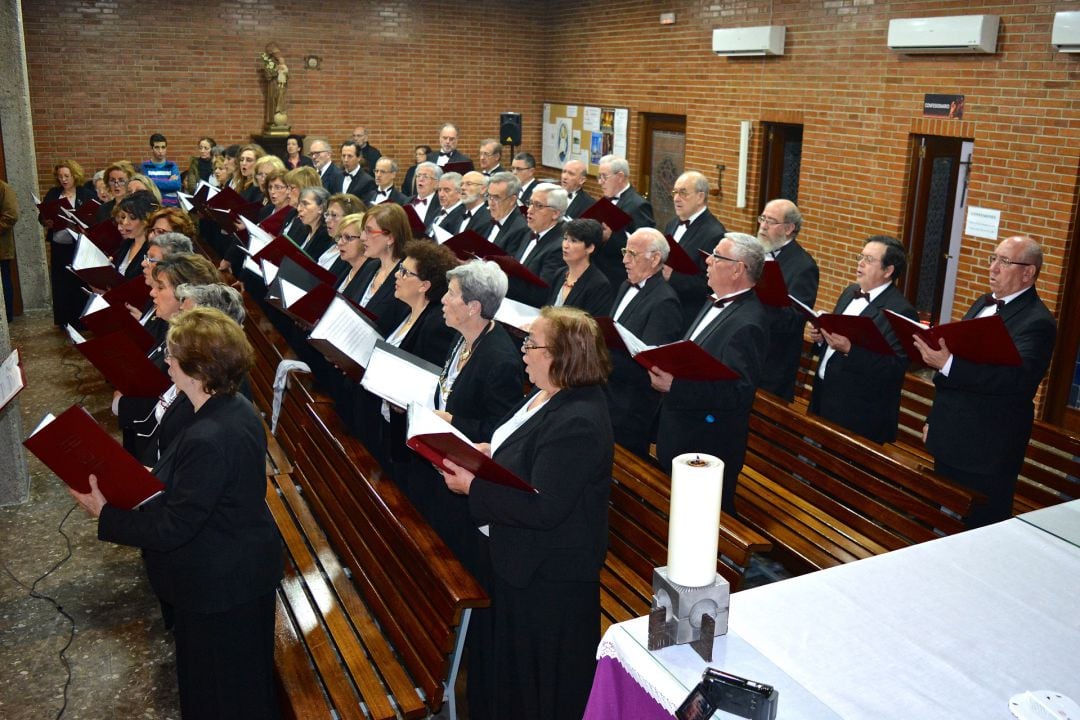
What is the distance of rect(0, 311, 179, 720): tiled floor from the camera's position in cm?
392

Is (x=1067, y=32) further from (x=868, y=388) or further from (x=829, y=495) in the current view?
(x=829, y=495)

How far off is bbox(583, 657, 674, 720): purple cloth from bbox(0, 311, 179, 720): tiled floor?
7.43ft

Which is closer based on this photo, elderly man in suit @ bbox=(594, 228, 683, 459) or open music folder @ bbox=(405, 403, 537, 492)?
open music folder @ bbox=(405, 403, 537, 492)

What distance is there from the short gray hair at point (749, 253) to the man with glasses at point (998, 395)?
32.7 inches

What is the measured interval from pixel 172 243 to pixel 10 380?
5.01 ft

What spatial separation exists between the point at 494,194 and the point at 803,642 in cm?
584

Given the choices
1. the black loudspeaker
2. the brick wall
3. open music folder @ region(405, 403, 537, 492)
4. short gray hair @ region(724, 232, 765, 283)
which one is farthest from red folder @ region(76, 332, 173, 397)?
the black loudspeaker

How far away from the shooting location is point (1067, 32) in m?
6.97

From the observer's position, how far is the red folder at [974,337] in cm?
401

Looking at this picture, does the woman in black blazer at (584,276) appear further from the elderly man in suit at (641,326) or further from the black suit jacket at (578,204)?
the black suit jacket at (578,204)

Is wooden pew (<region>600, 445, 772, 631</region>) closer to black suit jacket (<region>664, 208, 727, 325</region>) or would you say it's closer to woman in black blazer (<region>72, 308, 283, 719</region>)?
woman in black blazer (<region>72, 308, 283, 719</region>)

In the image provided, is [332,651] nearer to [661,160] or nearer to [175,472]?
[175,472]

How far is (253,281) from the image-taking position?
7914 millimetres

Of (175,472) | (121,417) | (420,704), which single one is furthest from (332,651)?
(121,417)
